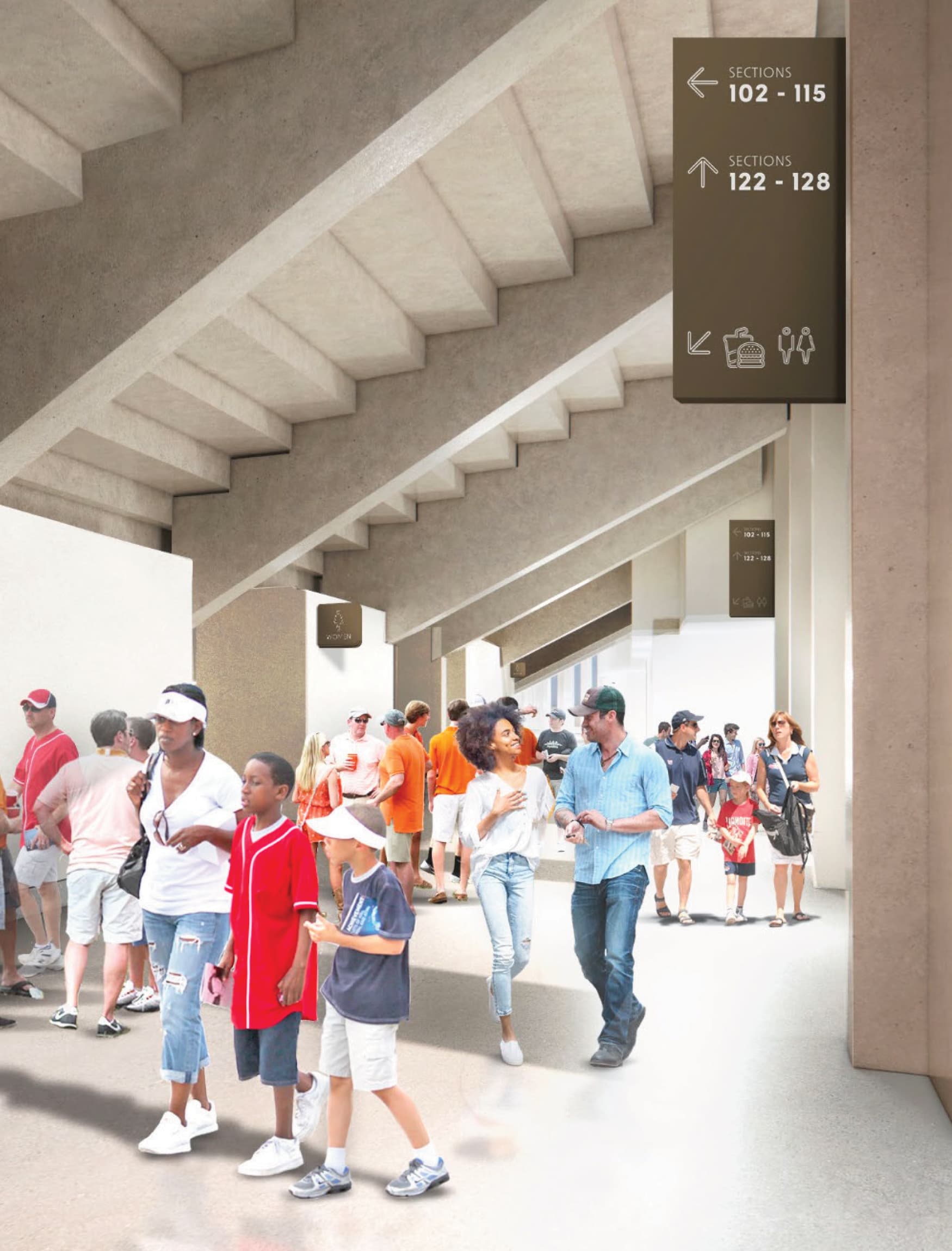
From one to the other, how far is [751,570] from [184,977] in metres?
15.3

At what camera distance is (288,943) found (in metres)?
4.11

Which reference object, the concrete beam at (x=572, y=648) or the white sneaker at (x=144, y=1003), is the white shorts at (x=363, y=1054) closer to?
the white sneaker at (x=144, y=1003)

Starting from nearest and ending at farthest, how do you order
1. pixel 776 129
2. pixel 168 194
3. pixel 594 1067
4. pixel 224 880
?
1. pixel 224 880
2. pixel 594 1067
3. pixel 776 129
4. pixel 168 194

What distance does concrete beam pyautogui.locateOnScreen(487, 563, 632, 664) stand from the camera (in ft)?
105

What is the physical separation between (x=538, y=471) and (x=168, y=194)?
34.7 feet

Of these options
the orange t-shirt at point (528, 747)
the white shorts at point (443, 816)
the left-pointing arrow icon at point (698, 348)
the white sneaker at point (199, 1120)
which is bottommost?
the white sneaker at point (199, 1120)

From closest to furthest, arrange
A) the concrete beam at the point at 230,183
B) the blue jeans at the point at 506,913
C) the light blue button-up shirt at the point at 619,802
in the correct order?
the light blue button-up shirt at the point at 619,802, the blue jeans at the point at 506,913, the concrete beam at the point at 230,183

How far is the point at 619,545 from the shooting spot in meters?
22.7

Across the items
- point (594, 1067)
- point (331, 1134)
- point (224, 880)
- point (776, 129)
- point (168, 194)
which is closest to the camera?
point (331, 1134)

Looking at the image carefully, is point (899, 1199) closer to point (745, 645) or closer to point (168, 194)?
point (168, 194)

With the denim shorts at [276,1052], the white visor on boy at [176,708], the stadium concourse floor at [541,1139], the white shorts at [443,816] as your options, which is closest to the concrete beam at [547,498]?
the white shorts at [443,816]

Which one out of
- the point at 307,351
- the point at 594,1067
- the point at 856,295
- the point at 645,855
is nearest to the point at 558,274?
the point at 307,351

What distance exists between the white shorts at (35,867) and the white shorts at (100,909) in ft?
4.45

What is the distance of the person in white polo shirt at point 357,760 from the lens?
34.1 feet
